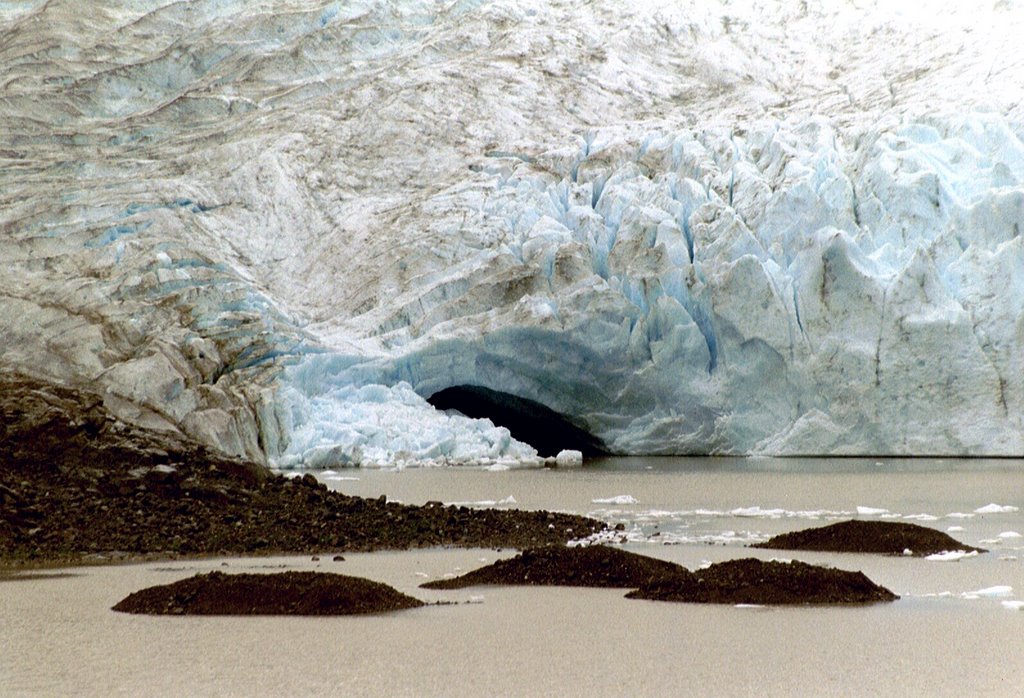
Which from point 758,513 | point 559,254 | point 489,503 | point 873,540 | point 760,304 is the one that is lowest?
point 873,540

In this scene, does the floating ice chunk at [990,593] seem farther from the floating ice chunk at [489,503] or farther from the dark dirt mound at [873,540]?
the floating ice chunk at [489,503]

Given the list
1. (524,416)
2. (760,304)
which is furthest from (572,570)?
(524,416)

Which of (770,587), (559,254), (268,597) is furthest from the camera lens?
(559,254)

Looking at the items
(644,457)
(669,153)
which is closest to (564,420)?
(644,457)

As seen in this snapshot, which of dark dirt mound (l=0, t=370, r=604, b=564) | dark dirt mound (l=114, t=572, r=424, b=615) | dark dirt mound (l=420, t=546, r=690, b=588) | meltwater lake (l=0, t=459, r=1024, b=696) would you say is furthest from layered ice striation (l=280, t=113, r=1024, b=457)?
dark dirt mound (l=114, t=572, r=424, b=615)

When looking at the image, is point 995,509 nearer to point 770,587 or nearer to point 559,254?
point 770,587

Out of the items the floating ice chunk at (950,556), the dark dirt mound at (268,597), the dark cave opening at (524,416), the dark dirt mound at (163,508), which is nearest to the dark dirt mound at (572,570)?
the dark dirt mound at (268,597)

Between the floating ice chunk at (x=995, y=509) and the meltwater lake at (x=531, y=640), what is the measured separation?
7.02 feet

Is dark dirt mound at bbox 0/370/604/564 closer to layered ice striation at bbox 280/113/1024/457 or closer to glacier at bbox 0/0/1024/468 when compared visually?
glacier at bbox 0/0/1024/468

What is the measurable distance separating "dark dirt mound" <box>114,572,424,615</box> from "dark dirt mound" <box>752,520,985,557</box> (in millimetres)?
3390

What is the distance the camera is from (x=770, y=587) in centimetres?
662

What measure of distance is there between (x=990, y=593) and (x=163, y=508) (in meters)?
5.61

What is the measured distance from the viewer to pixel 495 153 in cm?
2291

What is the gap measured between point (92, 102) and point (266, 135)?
4.56 meters
